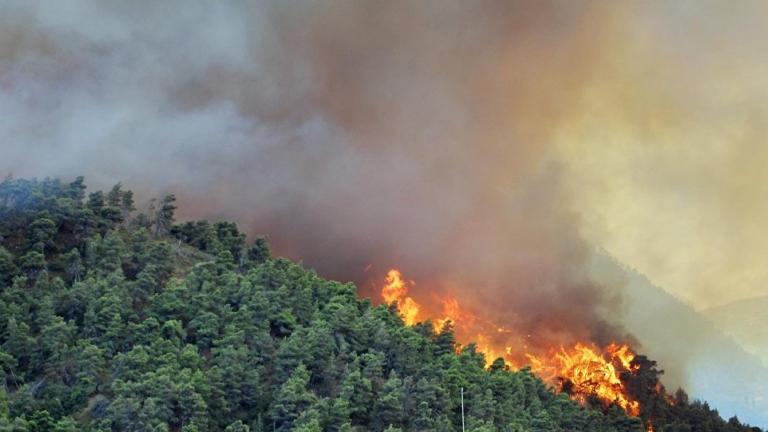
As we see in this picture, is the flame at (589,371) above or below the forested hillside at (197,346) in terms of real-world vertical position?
above

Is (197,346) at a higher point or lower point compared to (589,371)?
lower

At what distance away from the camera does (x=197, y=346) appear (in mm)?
77125

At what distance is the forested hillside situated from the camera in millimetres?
67875

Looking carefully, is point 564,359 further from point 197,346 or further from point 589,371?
point 197,346

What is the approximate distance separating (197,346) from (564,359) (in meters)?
58.1

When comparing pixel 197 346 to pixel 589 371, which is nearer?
pixel 197 346

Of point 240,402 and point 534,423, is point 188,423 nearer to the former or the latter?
point 240,402

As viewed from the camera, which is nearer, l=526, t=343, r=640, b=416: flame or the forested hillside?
the forested hillside

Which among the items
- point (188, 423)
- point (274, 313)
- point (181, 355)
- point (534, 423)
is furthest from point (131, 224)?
point (534, 423)

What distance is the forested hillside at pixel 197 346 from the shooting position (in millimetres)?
67875

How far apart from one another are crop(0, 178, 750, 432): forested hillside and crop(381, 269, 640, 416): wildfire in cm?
1853

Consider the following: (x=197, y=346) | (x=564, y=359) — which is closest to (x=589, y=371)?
(x=564, y=359)

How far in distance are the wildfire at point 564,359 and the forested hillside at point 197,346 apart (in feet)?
60.8

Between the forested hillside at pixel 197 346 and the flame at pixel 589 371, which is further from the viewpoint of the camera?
the flame at pixel 589 371
